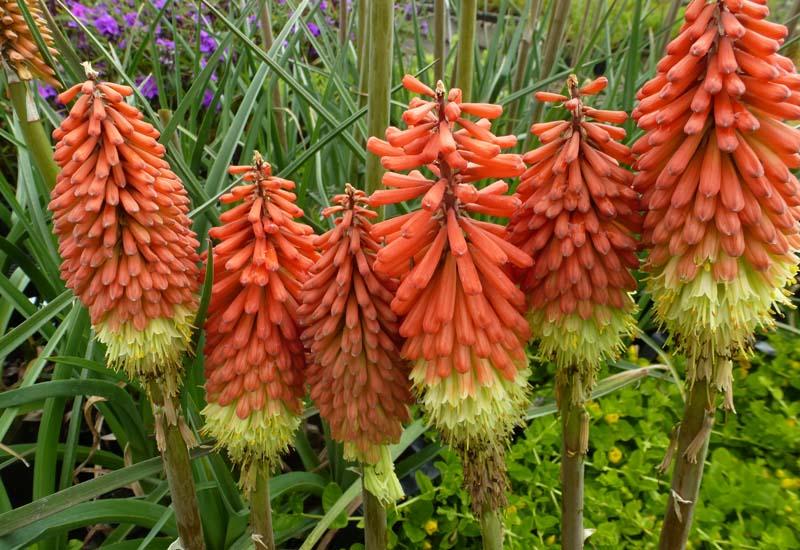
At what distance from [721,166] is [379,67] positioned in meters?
0.60

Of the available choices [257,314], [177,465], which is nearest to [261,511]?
[177,465]

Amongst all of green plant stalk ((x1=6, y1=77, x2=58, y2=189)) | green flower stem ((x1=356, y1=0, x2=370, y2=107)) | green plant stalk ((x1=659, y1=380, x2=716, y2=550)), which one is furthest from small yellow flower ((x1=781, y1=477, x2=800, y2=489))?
green plant stalk ((x1=6, y1=77, x2=58, y2=189))

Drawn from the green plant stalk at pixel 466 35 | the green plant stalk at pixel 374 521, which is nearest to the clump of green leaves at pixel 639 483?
the green plant stalk at pixel 374 521

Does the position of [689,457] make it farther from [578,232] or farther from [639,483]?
[639,483]

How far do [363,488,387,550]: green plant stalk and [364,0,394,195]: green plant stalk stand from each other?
0.69m

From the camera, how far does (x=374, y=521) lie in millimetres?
1505

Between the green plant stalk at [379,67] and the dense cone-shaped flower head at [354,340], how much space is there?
0.55 ft

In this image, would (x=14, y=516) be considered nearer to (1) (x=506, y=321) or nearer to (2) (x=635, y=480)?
(1) (x=506, y=321)

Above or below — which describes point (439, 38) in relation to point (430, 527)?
above

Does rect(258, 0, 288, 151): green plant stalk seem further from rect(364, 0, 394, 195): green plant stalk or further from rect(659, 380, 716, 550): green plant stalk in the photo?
rect(659, 380, 716, 550): green plant stalk

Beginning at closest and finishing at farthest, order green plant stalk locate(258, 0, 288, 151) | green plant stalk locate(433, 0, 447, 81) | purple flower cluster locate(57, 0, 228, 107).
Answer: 1. green plant stalk locate(433, 0, 447, 81)
2. green plant stalk locate(258, 0, 288, 151)
3. purple flower cluster locate(57, 0, 228, 107)

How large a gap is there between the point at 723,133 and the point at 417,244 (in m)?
0.50

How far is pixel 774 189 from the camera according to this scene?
3.58 feet

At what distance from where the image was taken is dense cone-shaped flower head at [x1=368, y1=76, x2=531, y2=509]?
3.49 feet
